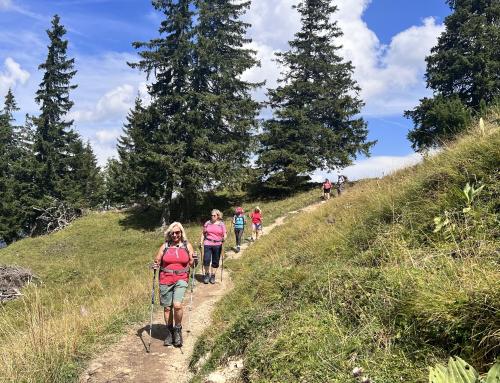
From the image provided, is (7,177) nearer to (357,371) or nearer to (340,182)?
(340,182)

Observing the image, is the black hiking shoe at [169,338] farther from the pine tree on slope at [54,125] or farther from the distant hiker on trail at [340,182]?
the pine tree on slope at [54,125]

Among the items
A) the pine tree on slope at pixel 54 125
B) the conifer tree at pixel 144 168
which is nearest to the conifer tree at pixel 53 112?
the pine tree on slope at pixel 54 125

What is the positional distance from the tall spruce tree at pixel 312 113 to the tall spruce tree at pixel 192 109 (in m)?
2.89

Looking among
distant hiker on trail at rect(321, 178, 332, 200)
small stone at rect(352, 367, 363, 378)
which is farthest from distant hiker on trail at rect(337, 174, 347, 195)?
small stone at rect(352, 367, 363, 378)

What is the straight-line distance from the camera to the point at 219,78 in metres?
29.9

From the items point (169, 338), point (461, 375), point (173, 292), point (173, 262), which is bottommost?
point (169, 338)

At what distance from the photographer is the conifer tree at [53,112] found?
36.7 meters

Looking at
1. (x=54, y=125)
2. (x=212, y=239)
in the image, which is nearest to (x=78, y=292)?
(x=212, y=239)

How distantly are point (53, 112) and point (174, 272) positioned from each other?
117ft

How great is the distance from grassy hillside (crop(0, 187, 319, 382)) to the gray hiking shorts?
3.98ft

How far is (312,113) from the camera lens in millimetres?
33688

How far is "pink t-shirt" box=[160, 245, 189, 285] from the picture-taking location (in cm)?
707

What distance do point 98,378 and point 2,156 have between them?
148 feet

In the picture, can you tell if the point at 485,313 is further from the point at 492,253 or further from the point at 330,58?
the point at 330,58
